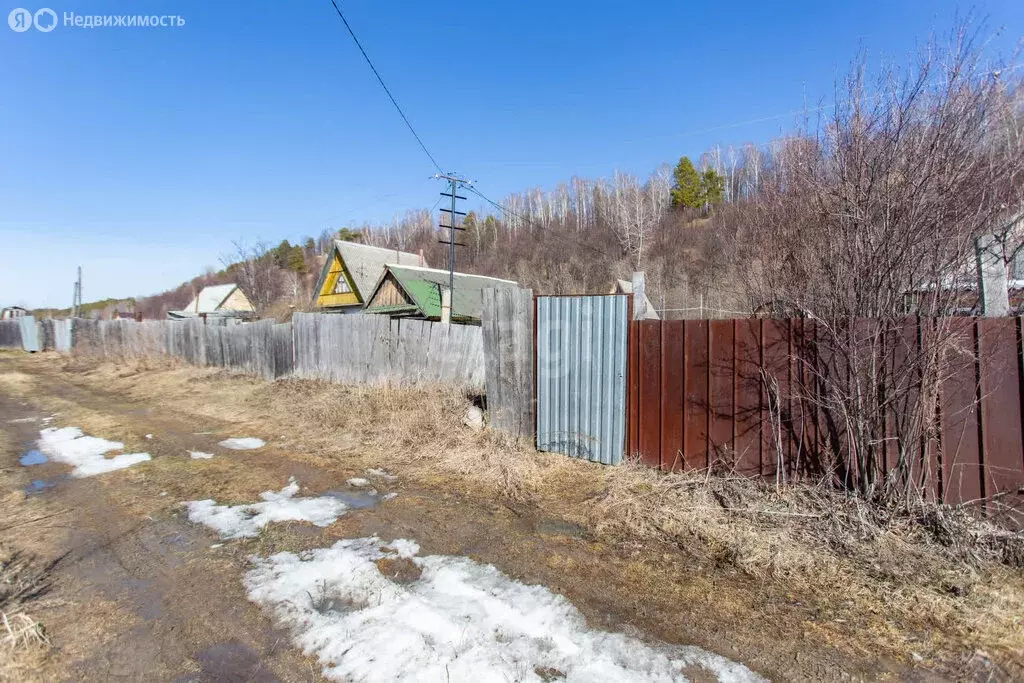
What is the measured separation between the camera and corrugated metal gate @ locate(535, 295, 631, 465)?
18.7ft

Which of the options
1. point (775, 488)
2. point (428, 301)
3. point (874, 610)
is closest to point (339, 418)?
point (775, 488)

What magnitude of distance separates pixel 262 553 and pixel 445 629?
1.82 meters

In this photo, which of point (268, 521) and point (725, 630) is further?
point (268, 521)

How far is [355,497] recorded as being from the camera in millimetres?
5133

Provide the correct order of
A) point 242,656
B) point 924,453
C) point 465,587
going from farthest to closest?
point 924,453 < point 465,587 < point 242,656

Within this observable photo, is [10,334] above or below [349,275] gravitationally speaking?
below

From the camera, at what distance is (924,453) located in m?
3.98

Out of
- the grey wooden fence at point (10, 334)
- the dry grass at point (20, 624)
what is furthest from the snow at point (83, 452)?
the grey wooden fence at point (10, 334)

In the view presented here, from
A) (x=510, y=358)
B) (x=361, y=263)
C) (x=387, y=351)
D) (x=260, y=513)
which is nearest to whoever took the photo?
(x=260, y=513)

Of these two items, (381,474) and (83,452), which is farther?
(83,452)

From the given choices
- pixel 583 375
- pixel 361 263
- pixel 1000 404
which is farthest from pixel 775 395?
pixel 361 263

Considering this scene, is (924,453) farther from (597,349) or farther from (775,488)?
(597,349)

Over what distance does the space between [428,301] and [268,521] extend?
59.5ft

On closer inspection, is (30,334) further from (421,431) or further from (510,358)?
(510,358)
